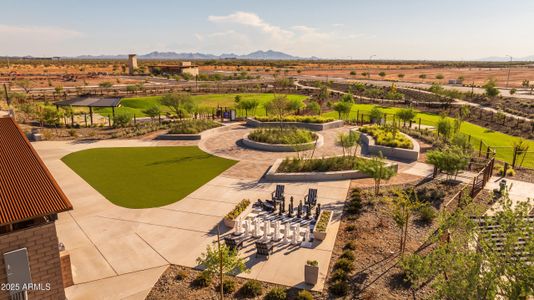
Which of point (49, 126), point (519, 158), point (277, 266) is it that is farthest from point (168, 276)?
point (49, 126)

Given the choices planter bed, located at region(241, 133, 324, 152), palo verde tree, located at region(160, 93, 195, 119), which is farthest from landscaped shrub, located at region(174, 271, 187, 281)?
palo verde tree, located at region(160, 93, 195, 119)

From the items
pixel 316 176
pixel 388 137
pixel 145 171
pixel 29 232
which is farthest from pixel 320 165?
pixel 29 232

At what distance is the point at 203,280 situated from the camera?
1252 centimetres

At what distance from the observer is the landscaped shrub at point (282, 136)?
1184 inches

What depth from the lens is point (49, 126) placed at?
4009 cm

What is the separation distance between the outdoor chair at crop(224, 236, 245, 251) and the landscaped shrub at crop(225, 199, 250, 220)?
150cm

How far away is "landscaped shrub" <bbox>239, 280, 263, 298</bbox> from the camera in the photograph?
471 inches

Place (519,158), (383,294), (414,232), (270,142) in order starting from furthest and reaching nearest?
(270,142) < (519,158) < (414,232) < (383,294)

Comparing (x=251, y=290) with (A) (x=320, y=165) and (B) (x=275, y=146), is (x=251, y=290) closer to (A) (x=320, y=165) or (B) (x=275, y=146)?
(A) (x=320, y=165)

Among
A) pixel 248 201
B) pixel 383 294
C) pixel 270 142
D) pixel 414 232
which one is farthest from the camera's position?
pixel 270 142

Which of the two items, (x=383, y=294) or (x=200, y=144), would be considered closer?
(x=383, y=294)

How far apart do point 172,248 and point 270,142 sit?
17615 millimetres

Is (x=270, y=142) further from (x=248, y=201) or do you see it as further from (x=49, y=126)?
(x=49, y=126)

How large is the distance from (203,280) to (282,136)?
20.6 m
